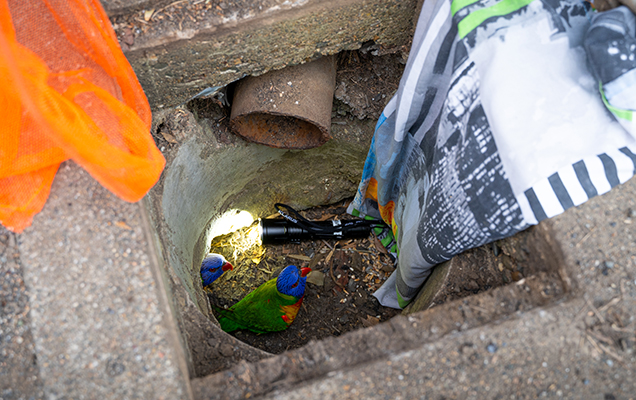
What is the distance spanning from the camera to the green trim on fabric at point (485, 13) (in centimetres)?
122

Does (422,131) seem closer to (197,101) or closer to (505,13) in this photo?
(505,13)

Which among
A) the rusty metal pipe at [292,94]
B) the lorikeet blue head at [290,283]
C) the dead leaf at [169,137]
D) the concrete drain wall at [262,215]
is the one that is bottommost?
the lorikeet blue head at [290,283]

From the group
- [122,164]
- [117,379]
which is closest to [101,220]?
[122,164]

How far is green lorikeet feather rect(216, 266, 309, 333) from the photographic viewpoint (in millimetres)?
2443

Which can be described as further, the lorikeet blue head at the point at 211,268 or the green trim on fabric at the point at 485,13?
the lorikeet blue head at the point at 211,268

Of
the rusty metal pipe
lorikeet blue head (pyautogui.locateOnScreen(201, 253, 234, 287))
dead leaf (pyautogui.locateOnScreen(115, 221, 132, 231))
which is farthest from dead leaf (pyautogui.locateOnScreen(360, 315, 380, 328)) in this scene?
dead leaf (pyautogui.locateOnScreen(115, 221, 132, 231))

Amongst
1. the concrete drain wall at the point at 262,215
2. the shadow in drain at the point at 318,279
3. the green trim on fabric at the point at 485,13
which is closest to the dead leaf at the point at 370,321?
the shadow in drain at the point at 318,279

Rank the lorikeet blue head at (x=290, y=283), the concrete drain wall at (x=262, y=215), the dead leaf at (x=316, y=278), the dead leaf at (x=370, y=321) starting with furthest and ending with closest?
1. the dead leaf at (x=316, y=278)
2. the dead leaf at (x=370, y=321)
3. the lorikeet blue head at (x=290, y=283)
4. the concrete drain wall at (x=262, y=215)

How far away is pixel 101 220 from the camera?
1263 millimetres

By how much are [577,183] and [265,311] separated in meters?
1.88

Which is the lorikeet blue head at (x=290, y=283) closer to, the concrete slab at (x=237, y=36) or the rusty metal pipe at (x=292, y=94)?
the rusty metal pipe at (x=292, y=94)

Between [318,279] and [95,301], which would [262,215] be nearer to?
[318,279]

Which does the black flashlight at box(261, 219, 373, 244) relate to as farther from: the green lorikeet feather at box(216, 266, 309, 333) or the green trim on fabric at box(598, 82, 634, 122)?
the green trim on fabric at box(598, 82, 634, 122)

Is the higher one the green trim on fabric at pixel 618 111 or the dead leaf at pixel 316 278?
the green trim on fabric at pixel 618 111
